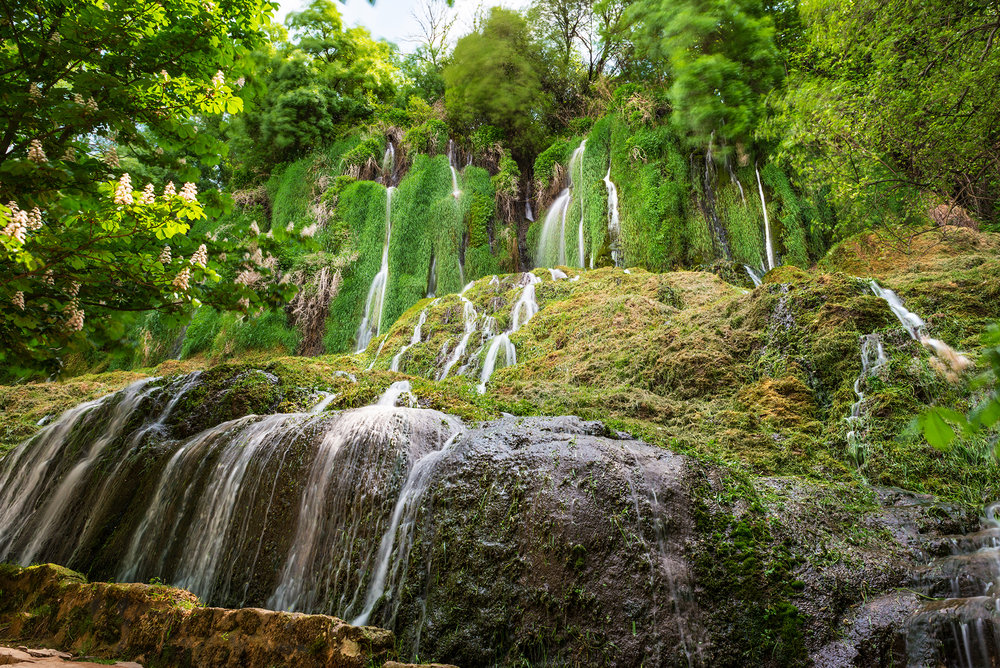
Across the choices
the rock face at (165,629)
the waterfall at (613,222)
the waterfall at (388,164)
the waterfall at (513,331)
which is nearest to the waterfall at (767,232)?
the waterfall at (613,222)

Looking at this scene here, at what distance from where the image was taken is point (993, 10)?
5.59 metres

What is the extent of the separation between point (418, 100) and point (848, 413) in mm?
18977

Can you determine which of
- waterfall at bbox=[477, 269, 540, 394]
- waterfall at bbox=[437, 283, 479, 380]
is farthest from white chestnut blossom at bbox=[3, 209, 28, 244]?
waterfall at bbox=[437, 283, 479, 380]

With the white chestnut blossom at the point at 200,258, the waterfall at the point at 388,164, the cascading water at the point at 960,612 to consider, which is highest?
the waterfall at the point at 388,164

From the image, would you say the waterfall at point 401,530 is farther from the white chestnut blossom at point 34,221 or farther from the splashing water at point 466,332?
the splashing water at point 466,332

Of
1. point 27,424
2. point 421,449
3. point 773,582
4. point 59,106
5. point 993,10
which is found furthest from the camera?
point 27,424

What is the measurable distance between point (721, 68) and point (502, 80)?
770cm

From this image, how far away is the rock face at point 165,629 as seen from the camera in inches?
102

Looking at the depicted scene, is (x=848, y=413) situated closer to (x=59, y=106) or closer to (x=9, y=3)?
(x=59, y=106)

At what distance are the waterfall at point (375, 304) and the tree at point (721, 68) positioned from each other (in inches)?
363

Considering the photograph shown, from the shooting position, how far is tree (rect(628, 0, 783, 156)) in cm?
1324

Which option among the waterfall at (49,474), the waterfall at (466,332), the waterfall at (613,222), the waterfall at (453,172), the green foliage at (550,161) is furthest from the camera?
the waterfall at (453,172)

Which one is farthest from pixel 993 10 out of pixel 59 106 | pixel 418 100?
pixel 418 100

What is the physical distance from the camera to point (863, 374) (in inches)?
209
